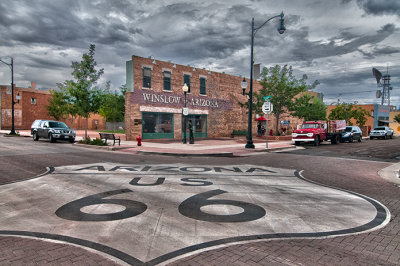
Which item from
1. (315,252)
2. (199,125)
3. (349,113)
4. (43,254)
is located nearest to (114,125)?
(199,125)

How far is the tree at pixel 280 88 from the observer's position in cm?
2922

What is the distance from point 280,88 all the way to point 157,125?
1436cm

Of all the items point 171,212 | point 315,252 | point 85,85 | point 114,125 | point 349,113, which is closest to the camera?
point 315,252

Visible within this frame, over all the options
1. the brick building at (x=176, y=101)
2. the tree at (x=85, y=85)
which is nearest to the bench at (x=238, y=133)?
the brick building at (x=176, y=101)

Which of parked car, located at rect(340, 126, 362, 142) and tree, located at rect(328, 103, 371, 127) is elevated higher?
tree, located at rect(328, 103, 371, 127)

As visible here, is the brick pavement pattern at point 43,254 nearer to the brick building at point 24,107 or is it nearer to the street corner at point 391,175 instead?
the street corner at point 391,175

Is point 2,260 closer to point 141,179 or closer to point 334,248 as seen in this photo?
point 334,248

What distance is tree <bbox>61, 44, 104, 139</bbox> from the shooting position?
21.1 meters

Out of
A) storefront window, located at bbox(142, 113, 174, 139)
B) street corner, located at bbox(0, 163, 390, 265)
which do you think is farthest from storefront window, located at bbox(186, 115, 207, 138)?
street corner, located at bbox(0, 163, 390, 265)

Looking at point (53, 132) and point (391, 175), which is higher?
point (53, 132)

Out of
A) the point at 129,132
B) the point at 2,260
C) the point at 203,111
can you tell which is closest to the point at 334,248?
the point at 2,260

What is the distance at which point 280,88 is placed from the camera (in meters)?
29.2

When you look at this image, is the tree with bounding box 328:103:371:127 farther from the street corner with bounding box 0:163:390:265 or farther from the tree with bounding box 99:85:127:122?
the street corner with bounding box 0:163:390:265

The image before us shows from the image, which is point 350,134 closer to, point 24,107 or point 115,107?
point 115,107
